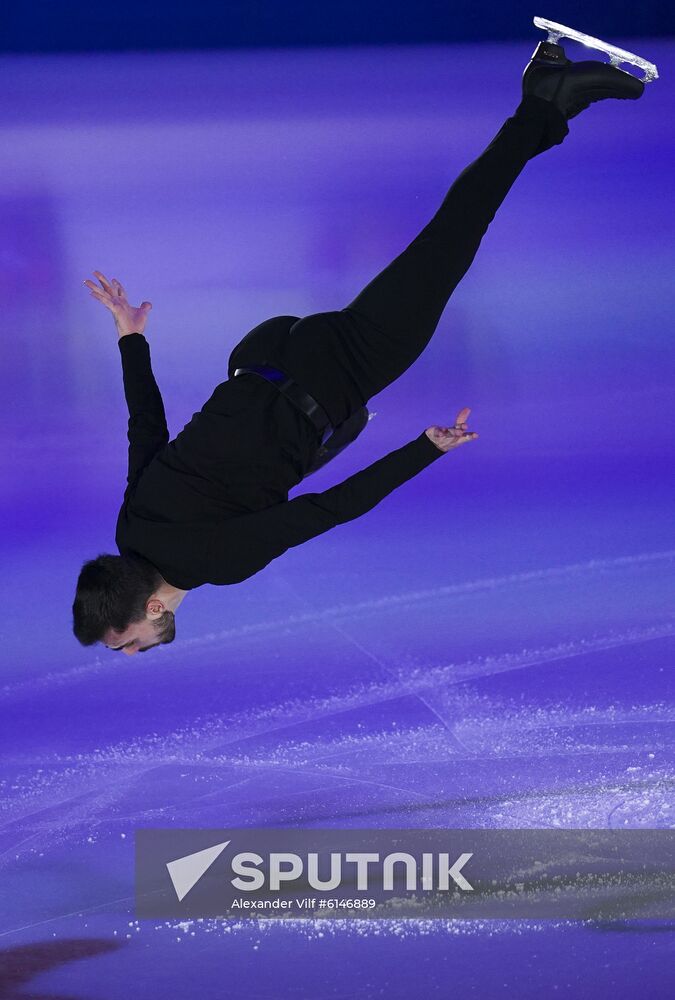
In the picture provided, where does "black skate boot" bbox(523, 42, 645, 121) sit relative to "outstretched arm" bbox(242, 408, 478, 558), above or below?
above

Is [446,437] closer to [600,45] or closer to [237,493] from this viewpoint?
[237,493]

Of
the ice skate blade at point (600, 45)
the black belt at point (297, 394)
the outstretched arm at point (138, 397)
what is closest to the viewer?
the black belt at point (297, 394)

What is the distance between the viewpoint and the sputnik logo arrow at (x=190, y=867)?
4141 millimetres

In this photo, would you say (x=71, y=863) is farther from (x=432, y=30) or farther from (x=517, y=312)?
(x=432, y=30)

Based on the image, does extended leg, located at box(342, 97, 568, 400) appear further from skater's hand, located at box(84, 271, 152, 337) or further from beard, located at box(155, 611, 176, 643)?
beard, located at box(155, 611, 176, 643)

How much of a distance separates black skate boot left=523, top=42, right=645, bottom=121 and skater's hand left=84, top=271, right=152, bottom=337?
1362 millimetres

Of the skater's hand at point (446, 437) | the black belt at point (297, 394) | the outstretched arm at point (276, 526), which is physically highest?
the black belt at point (297, 394)

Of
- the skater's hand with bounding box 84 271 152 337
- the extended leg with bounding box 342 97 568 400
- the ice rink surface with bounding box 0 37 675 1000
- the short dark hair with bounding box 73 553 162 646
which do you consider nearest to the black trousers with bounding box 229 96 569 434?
the extended leg with bounding box 342 97 568 400

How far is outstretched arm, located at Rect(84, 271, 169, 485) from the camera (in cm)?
338

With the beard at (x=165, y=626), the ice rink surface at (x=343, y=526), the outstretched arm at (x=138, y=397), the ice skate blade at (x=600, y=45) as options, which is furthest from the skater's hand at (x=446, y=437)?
the ice rink surface at (x=343, y=526)

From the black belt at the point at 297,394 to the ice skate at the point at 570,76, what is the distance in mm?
1185

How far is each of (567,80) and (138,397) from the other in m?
1.61

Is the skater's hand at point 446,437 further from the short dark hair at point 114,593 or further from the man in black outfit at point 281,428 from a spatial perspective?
the short dark hair at point 114,593

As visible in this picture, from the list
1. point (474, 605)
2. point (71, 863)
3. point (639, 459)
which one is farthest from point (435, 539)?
point (71, 863)
